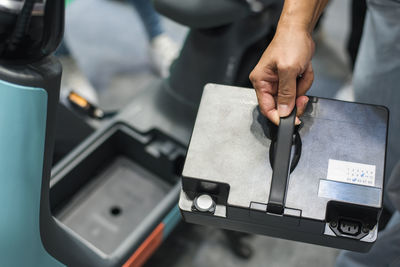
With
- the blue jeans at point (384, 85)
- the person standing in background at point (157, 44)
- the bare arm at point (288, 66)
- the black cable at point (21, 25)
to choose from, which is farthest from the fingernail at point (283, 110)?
the person standing in background at point (157, 44)

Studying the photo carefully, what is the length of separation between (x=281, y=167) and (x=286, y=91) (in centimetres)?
11

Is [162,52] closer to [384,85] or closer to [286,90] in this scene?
[384,85]

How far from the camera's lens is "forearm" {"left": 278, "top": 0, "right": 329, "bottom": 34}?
28.0 inches

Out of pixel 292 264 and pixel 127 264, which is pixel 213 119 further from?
pixel 292 264

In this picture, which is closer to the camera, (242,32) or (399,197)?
(399,197)

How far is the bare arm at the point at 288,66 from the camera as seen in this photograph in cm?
67

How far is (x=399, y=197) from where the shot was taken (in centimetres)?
83

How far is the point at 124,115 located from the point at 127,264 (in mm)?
407

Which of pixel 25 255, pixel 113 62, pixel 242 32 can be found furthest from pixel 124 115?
pixel 113 62

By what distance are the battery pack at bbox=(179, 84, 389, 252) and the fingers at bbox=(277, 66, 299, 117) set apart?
0.8 inches

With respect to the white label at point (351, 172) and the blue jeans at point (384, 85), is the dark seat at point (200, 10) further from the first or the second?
the white label at point (351, 172)

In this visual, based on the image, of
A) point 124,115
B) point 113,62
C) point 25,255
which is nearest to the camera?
point 25,255

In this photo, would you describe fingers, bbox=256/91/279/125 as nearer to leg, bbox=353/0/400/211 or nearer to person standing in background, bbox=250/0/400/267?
person standing in background, bbox=250/0/400/267

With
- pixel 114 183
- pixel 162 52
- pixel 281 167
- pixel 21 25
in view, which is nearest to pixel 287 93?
pixel 281 167
